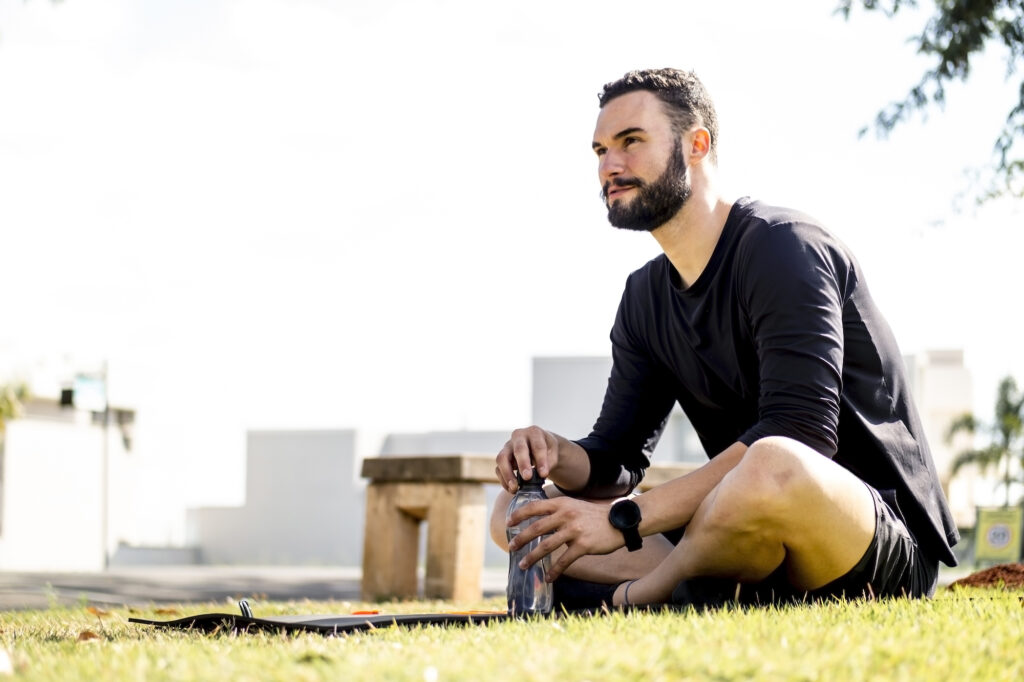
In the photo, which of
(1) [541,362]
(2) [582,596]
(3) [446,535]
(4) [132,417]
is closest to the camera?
(2) [582,596]

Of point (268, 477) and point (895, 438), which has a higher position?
point (895, 438)

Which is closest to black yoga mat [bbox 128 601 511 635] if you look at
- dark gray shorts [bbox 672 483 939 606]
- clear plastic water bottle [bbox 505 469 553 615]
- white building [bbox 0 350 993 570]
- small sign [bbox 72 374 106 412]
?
clear plastic water bottle [bbox 505 469 553 615]

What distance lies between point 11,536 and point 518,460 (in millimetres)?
25083

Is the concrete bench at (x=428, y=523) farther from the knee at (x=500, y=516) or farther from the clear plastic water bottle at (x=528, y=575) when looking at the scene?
the clear plastic water bottle at (x=528, y=575)

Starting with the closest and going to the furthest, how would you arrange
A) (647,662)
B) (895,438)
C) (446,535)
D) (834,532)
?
(647,662), (834,532), (895,438), (446,535)

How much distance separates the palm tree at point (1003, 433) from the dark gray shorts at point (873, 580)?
3026 cm

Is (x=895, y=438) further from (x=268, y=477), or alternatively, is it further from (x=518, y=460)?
(x=268, y=477)

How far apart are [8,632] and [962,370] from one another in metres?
47.5

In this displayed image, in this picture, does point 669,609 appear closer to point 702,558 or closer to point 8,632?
point 702,558

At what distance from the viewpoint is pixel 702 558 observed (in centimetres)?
282

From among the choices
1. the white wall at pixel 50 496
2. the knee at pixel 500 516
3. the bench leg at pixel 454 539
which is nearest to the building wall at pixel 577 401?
the white wall at pixel 50 496

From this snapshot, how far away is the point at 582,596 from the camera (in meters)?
3.29

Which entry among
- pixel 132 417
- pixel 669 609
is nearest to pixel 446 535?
pixel 669 609

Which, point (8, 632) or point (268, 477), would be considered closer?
point (8, 632)
